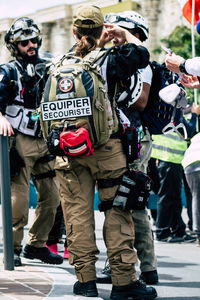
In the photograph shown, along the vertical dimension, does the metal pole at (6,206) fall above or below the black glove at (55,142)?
below

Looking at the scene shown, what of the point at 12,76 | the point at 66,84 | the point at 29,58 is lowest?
the point at 66,84

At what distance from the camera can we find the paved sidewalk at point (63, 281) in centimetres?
434

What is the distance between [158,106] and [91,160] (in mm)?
969

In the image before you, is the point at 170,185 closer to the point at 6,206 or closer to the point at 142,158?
the point at 142,158

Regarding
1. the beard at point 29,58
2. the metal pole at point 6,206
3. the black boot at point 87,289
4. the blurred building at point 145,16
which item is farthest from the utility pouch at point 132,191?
the blurred building at point 145,16

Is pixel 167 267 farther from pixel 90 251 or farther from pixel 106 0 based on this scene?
pixel 106 0

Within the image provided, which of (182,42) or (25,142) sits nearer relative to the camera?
(25,142)

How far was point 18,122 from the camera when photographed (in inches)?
219

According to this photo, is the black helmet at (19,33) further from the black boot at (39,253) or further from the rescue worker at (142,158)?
the black boot at (39,253)

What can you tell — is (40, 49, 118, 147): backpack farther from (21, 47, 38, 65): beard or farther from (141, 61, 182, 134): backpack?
(21, 47, 38, 65): beard

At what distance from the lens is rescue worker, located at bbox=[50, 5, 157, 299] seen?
428cm

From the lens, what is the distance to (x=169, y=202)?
8484 mm

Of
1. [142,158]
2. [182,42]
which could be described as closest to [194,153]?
[142,158]

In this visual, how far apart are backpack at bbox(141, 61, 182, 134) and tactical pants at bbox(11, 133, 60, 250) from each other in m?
1.04
